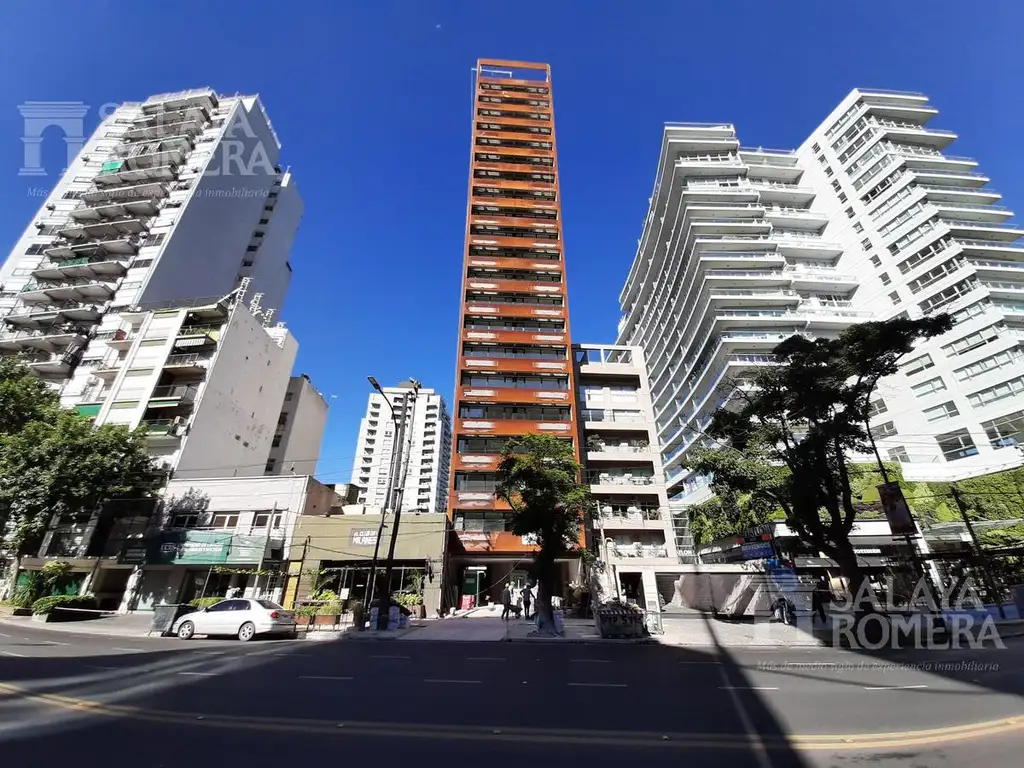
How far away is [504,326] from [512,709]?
35.3 meters

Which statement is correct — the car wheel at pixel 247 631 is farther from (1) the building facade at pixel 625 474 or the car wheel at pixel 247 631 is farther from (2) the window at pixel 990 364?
(2) the window at pixel 990 364

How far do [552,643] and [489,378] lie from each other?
24.2 meters

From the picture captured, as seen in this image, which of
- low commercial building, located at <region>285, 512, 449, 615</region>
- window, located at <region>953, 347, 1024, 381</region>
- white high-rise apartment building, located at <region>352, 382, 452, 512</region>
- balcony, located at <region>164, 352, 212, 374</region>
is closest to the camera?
low commercial building, located at <region>285, 512, 449, 615</region>

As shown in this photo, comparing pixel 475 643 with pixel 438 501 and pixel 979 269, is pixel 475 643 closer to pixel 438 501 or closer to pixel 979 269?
pixel 979 269

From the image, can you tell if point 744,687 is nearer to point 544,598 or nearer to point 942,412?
point 544,598

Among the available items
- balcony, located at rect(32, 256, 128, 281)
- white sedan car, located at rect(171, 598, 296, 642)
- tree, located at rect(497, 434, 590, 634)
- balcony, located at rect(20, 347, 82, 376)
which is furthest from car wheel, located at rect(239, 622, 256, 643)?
balcony, located at rect(32, 256, 128, 281)

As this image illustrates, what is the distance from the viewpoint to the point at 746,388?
144 feet

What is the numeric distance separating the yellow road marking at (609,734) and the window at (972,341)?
162 ft

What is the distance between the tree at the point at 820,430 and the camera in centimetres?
1812

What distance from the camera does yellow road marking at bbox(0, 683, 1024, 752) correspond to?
5.33m

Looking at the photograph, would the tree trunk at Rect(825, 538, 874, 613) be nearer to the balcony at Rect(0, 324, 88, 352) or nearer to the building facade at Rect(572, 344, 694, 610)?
the building facade at Rect(572, 344, 694, 610)

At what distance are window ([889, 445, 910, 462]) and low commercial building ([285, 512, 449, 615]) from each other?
139ft

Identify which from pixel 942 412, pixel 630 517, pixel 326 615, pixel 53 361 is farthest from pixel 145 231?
pixel 942 412

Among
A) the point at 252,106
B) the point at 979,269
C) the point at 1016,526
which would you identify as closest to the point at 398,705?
the point at 1016,526
